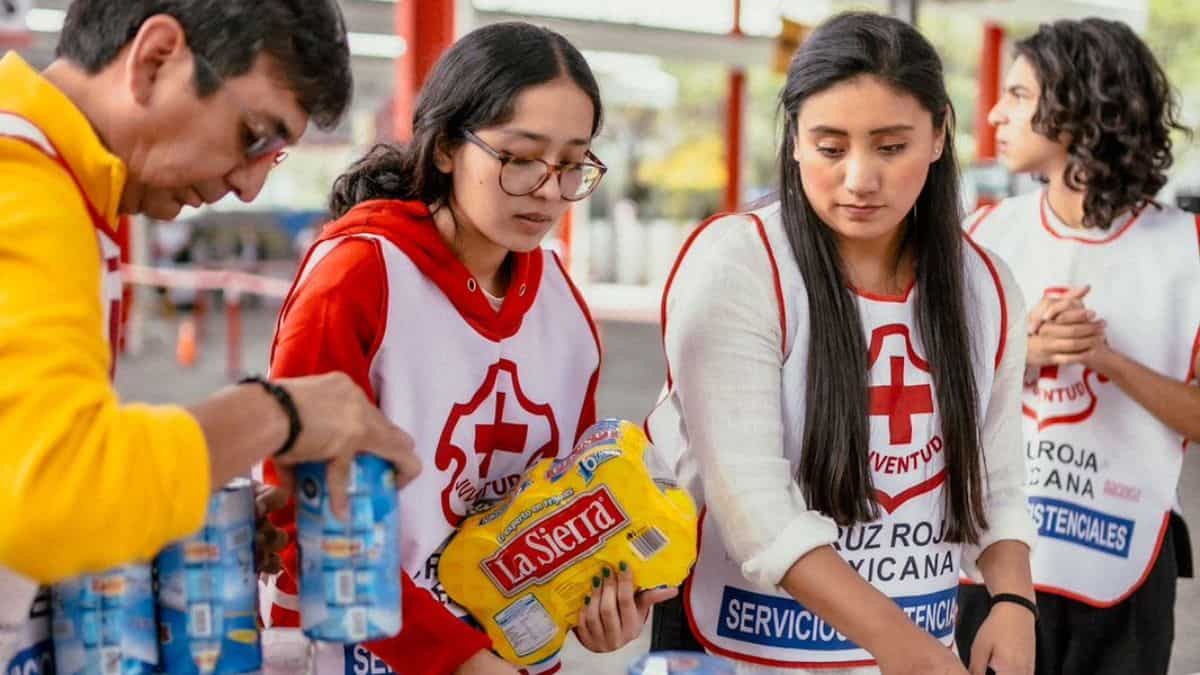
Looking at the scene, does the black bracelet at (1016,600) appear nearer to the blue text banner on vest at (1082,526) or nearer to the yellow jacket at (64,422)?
the blue text banner on vest at (1082,526)

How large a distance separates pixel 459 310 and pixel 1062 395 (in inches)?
49.0

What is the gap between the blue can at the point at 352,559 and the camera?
3.75 feet

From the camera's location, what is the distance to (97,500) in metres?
0.96

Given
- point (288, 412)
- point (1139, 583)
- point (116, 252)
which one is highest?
point (116, 252)

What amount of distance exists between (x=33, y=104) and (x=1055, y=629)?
1.97 meters

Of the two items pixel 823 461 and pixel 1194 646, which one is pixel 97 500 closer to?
pixel 823 461

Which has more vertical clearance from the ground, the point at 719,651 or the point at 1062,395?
the point at 1062,395

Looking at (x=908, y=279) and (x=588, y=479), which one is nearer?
(x=588, y=479)

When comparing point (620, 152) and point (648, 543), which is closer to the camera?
point (648, 543)

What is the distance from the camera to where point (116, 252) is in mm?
1191

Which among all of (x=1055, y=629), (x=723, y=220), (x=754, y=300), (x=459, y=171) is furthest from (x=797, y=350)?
(x=1055, y=629)

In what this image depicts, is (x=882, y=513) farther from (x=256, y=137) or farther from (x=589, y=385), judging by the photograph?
(x=256, y=137)

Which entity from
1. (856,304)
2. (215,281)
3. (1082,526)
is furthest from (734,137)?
(856,304)

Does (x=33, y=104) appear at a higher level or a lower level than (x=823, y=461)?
higher
